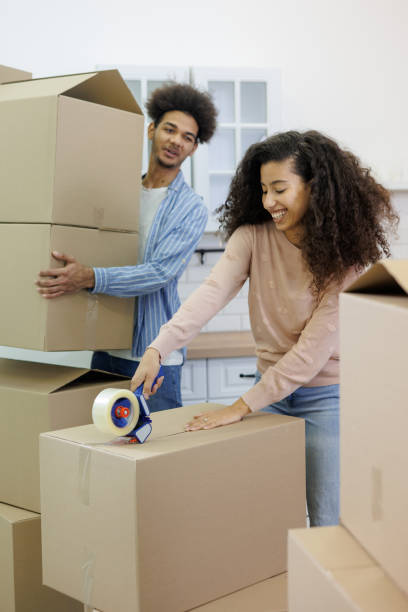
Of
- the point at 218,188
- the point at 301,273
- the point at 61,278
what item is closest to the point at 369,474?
the point at 301,273

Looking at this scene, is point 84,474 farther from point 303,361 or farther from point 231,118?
point 231,118

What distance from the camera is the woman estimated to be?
1.31 meters

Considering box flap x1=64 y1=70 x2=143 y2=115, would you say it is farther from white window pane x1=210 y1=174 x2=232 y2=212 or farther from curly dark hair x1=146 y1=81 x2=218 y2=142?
white window pane x1=210 y1=174 x2=232 y2=212

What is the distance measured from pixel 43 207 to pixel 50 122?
0.64 ft

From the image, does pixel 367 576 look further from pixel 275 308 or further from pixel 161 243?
pixel 161 243

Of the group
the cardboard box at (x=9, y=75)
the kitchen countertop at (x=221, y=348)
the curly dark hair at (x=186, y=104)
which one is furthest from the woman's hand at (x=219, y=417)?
the kitchen countertop at (x=221, y=348)

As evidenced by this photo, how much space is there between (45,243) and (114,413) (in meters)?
0.60

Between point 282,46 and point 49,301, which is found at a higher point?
point 282,46

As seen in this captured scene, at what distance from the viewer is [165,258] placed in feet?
5.53

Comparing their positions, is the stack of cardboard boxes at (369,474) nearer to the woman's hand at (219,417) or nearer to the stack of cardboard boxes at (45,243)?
the woman's hand at (219,417)

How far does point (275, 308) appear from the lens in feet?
4.64

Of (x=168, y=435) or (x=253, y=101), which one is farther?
(x=253, y=101)

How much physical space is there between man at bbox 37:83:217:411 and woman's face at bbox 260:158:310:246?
413 millimetres

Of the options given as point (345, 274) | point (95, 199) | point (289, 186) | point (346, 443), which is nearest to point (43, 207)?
point (95, 199)
